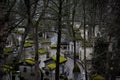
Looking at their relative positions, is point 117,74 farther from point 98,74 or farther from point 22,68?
point 22,68

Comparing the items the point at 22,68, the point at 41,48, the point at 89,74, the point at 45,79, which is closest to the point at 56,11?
the point at 89,74

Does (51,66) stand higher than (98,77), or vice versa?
(98,77)

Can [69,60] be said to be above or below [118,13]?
below

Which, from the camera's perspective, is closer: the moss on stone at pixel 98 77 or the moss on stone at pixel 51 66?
the moss on stone at pixel 98 77

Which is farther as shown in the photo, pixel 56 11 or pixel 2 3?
pixel 56 11

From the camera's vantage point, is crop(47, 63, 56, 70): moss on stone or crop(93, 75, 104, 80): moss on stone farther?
crop(47, 63, 56, 70): moss on stone

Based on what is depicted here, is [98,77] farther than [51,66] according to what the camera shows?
No

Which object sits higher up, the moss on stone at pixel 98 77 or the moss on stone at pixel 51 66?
the moss on stone at pixel 98 77

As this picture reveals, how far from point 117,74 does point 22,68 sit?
69.1 feet

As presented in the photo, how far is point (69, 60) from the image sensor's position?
41.9 metres

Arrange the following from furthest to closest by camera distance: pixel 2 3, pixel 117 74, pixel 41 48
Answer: pixel 41 48, pixel 117 74, pixel 2 3

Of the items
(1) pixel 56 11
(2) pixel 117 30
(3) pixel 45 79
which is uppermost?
(1) pixel 56 11

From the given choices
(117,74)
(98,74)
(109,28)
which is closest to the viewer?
(109,28)

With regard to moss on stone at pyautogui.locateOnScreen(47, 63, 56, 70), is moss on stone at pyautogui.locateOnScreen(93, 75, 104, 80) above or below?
above
